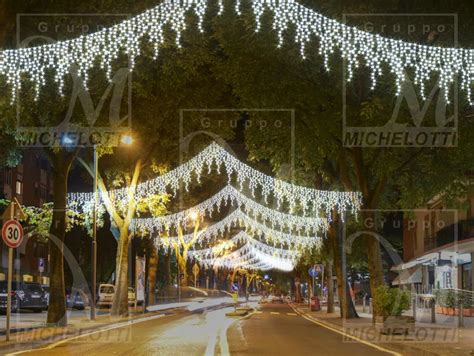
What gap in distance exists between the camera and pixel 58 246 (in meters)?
27.0

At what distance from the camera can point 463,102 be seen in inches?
819

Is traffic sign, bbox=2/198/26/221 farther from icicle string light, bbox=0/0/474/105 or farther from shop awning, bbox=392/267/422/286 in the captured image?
shop awning, bbox=392/267/422/286

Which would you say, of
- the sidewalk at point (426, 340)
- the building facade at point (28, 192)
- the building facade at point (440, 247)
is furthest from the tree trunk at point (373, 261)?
the building facade at point (28, 192)

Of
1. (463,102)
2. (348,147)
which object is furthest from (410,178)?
(463,102)

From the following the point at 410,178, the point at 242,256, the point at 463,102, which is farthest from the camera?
the point at 242,256

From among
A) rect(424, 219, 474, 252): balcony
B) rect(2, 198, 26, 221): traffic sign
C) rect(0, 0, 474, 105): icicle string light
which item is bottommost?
rect(2, 198, 26, 221): traffic sign

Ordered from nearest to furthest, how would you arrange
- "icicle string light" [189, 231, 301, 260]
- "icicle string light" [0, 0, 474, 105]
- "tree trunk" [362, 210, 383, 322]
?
1. "icicle string light" [0, 0, 474, 105]
2. "tree trunk" [362, 210, 383, 322]
3. "icicle string light" [189, 231, 301, 260]

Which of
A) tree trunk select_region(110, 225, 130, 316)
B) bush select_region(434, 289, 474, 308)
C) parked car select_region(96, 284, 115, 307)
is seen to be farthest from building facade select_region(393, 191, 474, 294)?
parked car select_region(96, 284, 115, 307)

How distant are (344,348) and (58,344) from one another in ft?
24.5

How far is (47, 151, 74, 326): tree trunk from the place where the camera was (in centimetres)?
2683

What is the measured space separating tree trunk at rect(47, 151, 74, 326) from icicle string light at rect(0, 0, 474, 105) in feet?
36.4

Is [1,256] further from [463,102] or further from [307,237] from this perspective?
[463,102]

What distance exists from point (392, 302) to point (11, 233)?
1185 cm

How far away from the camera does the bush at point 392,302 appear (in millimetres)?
23080
